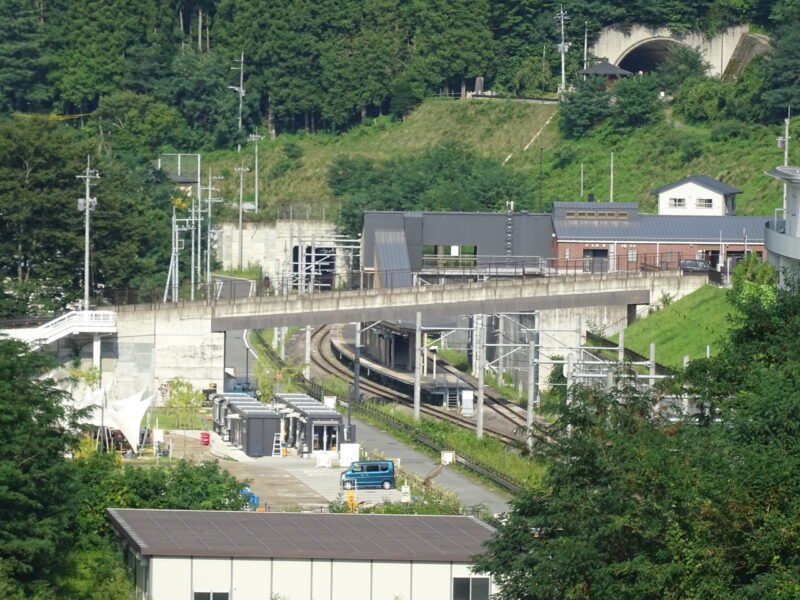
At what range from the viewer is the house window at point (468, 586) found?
46656 mm

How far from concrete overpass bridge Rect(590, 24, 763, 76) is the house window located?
8275 cm

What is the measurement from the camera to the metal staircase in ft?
257

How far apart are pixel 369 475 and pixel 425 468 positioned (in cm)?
480

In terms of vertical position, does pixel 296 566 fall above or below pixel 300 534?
below

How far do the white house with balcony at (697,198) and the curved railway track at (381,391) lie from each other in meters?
17.7

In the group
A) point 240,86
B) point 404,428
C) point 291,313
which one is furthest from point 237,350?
point 240,86

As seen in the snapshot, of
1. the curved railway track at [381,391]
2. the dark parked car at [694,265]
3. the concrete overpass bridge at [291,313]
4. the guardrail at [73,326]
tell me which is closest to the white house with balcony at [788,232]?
the curved railway track at [381,391]

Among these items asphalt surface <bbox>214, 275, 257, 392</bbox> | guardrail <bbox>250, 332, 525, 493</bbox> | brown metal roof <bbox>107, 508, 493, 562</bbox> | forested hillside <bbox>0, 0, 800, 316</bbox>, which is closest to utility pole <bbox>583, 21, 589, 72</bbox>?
forested hillside <bbox>0, 0, 800, 316</bbox>

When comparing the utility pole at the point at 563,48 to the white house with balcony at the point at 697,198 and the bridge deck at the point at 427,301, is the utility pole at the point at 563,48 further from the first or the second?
the bridge deck at the point at 427,301

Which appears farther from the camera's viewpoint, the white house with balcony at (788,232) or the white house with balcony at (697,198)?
the white house with balcony at (697,198)

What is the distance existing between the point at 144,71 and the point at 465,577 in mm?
92948

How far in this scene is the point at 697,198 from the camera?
10588 cm

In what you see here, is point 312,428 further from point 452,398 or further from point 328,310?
point 328,310

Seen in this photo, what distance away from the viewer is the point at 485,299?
292 feet
